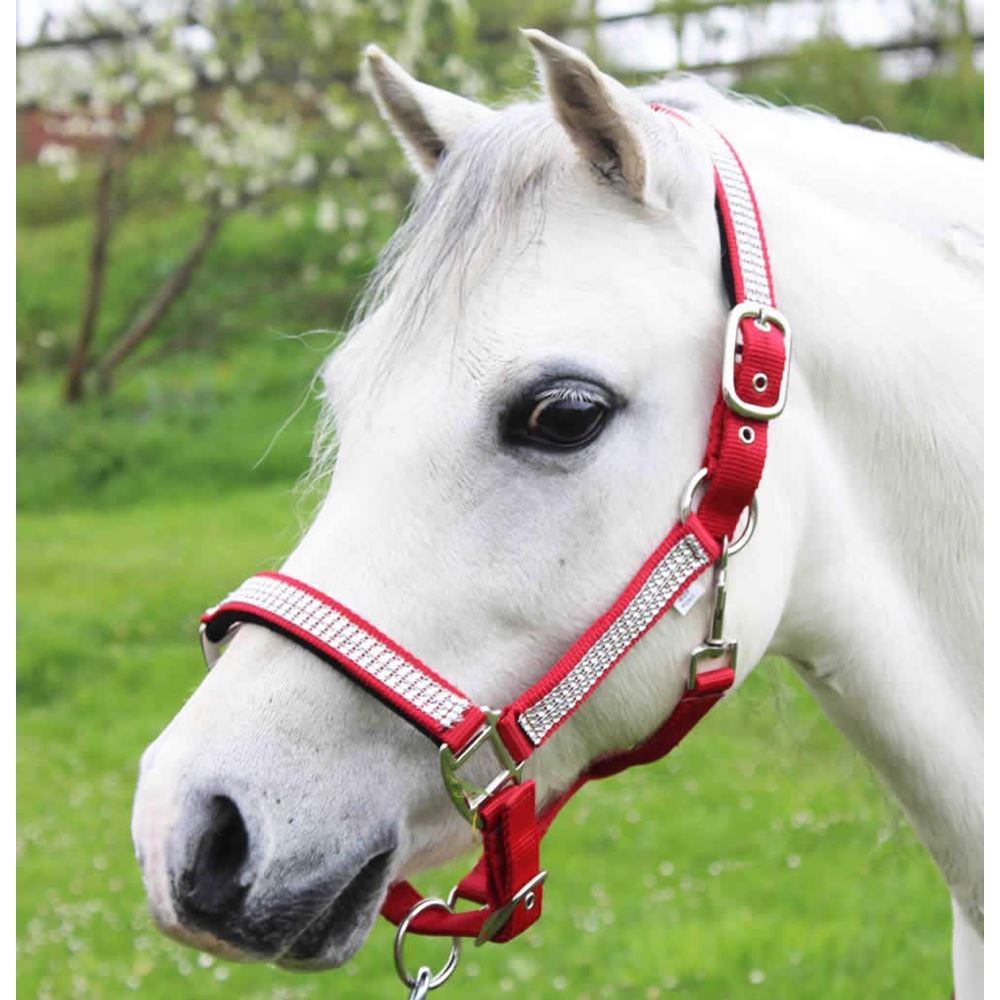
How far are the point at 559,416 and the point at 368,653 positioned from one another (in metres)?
0.39

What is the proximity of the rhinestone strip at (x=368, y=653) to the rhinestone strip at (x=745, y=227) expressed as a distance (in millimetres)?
669

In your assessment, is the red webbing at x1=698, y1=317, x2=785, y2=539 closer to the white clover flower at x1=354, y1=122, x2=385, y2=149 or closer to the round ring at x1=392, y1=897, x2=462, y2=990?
the round ring at x1=392, y1=897, x2=462, y2=990

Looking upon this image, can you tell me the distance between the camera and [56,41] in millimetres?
10828

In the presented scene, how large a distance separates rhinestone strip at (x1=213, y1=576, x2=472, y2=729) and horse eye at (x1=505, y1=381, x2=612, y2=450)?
0.32 meters

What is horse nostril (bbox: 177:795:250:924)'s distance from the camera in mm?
1422

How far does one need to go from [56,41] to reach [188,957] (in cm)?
905

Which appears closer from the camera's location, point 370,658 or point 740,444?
point 370,658

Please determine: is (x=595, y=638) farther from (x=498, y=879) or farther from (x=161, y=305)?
(x=161, y=305)

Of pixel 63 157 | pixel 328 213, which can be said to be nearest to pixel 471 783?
pixel 328 213

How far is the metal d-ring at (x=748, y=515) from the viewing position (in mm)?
1605

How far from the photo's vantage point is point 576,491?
5.12 feet

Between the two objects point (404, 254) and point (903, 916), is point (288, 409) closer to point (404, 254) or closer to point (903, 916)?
point (903, 916)

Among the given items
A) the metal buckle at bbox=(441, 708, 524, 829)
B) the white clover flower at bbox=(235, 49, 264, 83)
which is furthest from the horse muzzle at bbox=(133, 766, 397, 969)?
the white clover flower at bbox=(235, 49, 264, 83)

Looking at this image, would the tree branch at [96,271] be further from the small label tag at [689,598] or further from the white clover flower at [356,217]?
the small label tag at [689,598]
